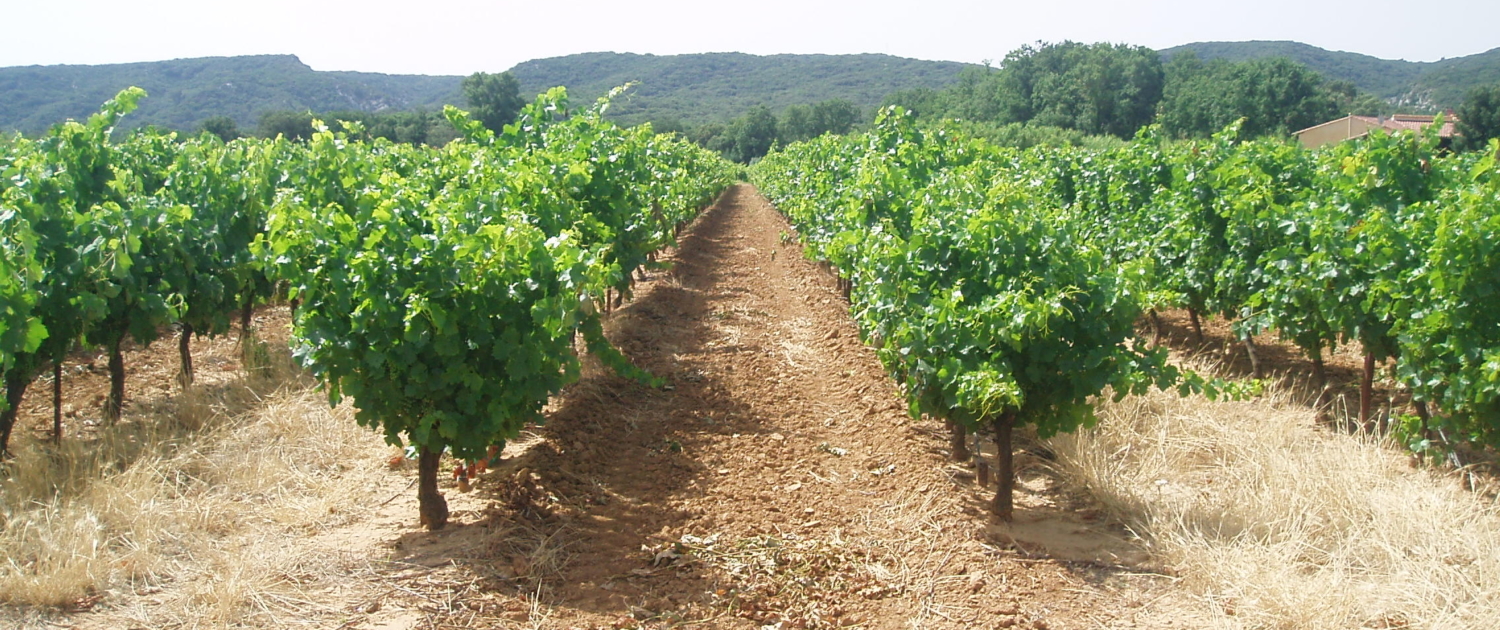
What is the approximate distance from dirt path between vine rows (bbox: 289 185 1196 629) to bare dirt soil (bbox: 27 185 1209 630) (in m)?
0.01

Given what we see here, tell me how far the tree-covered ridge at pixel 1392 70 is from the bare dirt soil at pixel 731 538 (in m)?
82.4

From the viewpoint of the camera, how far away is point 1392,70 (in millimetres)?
115812

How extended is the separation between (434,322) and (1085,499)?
339cm

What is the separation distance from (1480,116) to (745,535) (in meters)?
46.1

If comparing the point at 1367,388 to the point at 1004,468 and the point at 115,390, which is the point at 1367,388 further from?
the point at 115,390

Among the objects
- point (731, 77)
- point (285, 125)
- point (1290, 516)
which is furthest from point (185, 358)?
point (731, 77)

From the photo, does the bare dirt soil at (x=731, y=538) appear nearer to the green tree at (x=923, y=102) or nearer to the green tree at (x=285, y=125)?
the green tree at (x=285, y=125)

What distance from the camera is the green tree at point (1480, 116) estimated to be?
126ft

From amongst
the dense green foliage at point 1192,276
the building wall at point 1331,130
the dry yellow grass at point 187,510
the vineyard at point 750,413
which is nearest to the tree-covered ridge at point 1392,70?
the building wall at point 1331,130

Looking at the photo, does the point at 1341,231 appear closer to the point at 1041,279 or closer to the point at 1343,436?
the point at 1343,436

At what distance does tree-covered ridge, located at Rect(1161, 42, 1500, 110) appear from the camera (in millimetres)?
90375

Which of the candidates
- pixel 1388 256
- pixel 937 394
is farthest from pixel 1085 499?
pixel 1388 256

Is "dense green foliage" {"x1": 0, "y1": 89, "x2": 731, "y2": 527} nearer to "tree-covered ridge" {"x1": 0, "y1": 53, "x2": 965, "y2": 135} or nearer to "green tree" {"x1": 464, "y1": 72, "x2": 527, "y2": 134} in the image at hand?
"tree-covered ridge" {"x1": 0, "y1": 53, "x2": 965, "y2": 135}

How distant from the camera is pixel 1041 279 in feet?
14.4
